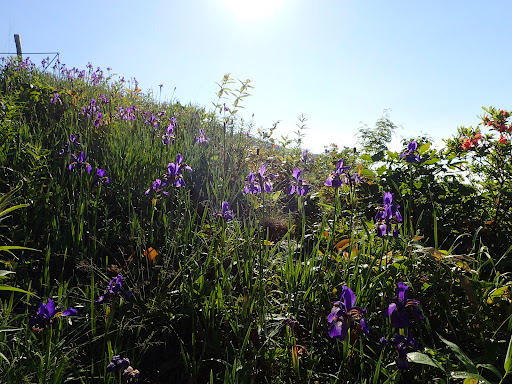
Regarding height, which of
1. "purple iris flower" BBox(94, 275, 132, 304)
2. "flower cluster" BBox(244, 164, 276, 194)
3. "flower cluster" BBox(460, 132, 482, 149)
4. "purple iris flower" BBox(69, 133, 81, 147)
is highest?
"flower cluster" BBox(460, 132, 482, 149)

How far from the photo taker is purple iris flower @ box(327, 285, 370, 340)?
111cm

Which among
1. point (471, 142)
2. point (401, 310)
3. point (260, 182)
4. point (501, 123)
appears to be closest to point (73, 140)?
point (260, 182)

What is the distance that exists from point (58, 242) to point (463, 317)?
2.20 meters

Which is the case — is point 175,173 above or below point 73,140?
below

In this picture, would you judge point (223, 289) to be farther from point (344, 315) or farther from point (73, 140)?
point (73, 140)

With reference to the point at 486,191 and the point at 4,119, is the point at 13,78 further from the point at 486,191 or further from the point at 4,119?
the point at 486,191

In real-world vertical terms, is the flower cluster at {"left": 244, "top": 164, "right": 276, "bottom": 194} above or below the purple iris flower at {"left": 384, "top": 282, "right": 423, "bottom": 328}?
above

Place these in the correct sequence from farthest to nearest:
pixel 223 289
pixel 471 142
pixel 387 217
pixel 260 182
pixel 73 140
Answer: pixel 471 142 → pixel 73 140 → pixel 260 182 → pixel 223 289 → pixel 387 217

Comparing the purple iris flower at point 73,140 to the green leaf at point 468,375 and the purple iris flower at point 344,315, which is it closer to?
the purple iris flower at point 344,315

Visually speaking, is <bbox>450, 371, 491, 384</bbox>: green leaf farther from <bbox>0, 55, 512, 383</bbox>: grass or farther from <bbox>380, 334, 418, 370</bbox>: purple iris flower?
<bbox>380, 334, 418, 370</bbox>: purple iris flower

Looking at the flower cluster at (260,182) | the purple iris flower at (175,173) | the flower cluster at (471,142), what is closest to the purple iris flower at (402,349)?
the flower cluster at (260,182)

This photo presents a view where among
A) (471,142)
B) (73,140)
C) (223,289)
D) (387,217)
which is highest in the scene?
(471,142)

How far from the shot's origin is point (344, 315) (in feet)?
3.71

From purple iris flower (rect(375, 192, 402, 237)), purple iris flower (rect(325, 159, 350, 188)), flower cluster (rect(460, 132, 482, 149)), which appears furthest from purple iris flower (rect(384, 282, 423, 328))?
flower cluster (rect(460, 132, 482, 149))
